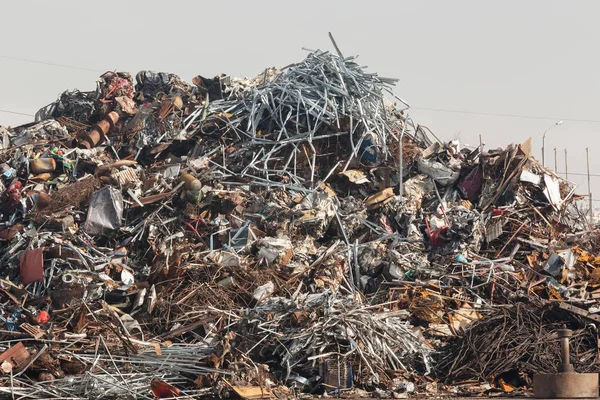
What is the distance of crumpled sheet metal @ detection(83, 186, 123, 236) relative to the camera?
534 inches

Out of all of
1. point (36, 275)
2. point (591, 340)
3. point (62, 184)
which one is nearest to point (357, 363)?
point (591, 340)

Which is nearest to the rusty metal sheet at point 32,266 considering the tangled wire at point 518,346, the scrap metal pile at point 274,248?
the scrap metal pile at point 274,248

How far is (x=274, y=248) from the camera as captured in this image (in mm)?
12664

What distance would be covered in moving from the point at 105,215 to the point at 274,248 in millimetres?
2918

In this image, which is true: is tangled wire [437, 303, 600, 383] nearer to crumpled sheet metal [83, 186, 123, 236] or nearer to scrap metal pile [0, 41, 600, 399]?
scrap metal pile [0, 41, 600, 399]

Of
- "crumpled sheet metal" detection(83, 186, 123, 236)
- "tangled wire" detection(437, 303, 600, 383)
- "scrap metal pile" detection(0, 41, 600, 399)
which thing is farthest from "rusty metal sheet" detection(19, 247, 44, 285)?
"tangled wire" detection(437, 303, 600, 383)

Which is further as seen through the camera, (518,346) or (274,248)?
(274,248)

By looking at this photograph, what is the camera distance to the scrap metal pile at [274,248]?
10.5 metres

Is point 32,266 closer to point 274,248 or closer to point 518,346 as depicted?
point 274,248

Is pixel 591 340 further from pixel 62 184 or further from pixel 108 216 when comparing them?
pixel 62 184

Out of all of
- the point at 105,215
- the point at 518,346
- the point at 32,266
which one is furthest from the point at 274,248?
the point at 518,346

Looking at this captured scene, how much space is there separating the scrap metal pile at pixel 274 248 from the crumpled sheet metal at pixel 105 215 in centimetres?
2

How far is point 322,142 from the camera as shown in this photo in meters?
15.6

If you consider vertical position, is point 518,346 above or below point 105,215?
below
